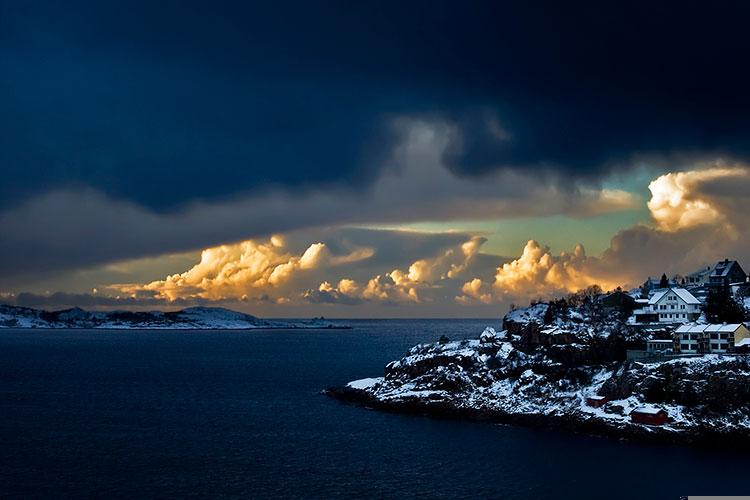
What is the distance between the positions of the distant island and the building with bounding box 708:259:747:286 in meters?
19.9

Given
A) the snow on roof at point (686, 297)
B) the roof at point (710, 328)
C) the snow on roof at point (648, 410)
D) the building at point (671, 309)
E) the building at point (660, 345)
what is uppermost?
the snow on roof at point (686, 297)

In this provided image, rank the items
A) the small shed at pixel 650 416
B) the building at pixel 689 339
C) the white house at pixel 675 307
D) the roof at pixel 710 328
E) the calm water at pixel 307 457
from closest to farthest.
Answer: the calm water at pixel 307 457 < the small shed at pixel 650 416 < the roof at pixel 710 328 < the building at pixel 689 339 < the white house at pixel 675 307

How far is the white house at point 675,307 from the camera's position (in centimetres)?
13162

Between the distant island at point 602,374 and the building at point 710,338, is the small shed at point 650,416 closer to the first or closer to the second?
the distant island at point 602,374

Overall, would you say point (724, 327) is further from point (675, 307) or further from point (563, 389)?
point (563, 389)

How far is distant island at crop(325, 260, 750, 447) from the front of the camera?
94.9 meters

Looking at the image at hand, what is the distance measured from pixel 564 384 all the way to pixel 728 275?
8438cm

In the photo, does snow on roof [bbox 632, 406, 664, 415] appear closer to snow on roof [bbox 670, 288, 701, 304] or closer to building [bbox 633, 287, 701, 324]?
building [bbox 633, 287, 701, 324]

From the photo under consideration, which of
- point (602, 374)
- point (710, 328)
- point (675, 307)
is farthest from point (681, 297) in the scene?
point (602, 374)

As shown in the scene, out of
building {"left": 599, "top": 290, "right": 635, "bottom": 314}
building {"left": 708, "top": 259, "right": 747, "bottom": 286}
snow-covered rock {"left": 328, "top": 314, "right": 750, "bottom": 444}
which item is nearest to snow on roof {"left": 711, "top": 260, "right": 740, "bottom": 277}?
building {"left": 708, "top": 259, "right": 747, "bottom": 286}

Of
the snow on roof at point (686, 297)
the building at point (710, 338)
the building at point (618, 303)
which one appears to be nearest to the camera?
the building at point (710, 338)

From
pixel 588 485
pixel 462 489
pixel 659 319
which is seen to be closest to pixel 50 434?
pixel 462 489

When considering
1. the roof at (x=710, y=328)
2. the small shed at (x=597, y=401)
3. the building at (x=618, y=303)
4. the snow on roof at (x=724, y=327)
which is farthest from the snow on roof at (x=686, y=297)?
the small shed at (x=597, y=401)

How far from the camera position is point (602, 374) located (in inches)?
4392
